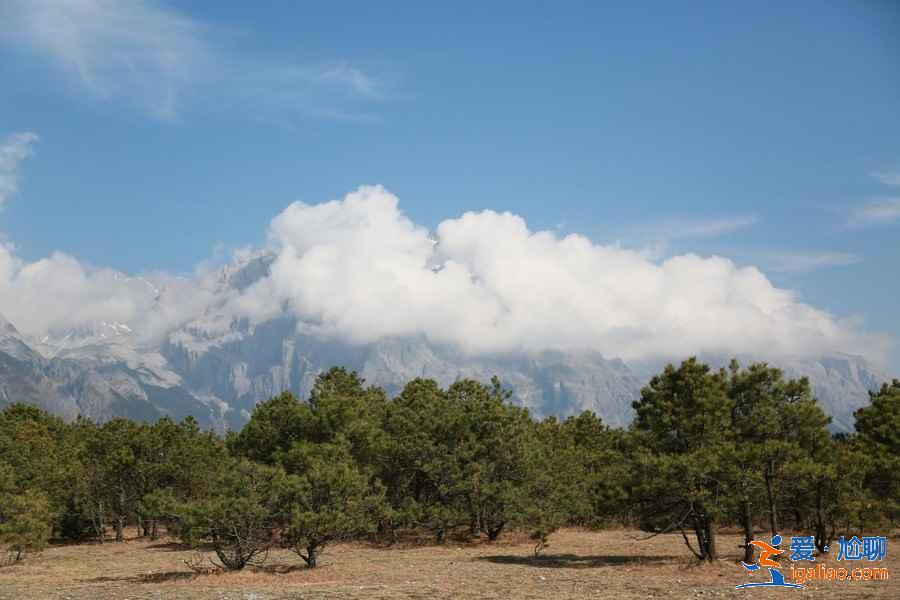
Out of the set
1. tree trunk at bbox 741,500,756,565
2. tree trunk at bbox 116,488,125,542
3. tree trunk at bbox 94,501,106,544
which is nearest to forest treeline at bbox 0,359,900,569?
tree trunk at bbox 741,500,756,565

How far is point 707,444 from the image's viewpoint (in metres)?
36.4

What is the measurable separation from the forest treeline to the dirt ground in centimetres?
178

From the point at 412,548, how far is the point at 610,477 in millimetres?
19570

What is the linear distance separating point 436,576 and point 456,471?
1910 centimetres

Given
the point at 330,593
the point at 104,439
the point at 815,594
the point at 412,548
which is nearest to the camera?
the point at 815,594

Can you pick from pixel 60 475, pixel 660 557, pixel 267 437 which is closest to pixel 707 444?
pixel 660 557

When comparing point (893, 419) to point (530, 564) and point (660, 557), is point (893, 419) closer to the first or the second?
point (660, 557)

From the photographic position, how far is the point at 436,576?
3434cm

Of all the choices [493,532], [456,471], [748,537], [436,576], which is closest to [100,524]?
[456,471]

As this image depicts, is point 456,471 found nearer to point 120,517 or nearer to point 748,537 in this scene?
point 748,537

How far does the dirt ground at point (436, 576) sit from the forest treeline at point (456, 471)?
1.78 m

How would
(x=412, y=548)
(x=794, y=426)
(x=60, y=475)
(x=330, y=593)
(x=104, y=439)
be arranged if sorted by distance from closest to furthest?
(x=330, y=593) < (x=794, y=426) < (x=412, y=548) < (x=60, y=475) < (x=104, y=439)

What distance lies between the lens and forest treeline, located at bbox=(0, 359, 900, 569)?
35688mm

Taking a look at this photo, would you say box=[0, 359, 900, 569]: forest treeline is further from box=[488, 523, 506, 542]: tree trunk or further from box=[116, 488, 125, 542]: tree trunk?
box=[116, 488, 125, 542]: tree trunk
